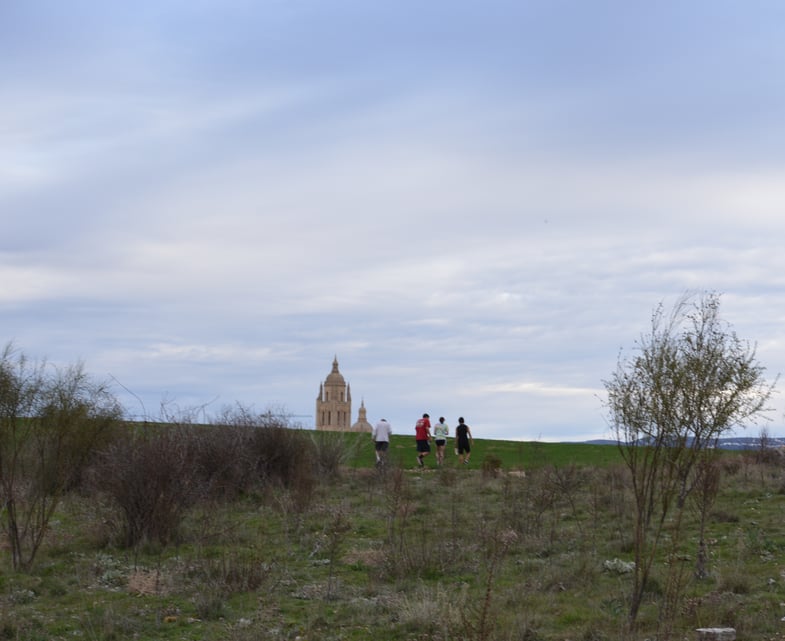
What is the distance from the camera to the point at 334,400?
151 metres

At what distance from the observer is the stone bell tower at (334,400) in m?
149

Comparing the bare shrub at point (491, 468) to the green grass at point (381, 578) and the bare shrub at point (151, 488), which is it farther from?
the bare shrub at point (151, 488)

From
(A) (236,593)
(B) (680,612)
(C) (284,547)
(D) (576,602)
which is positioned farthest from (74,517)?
(B) (680,612)

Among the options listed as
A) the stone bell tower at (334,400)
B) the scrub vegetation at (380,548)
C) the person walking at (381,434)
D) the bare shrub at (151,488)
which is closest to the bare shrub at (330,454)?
the person walking at (381,434)

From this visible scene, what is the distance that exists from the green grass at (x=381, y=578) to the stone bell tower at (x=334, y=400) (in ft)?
430

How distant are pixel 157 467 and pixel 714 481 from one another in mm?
7988

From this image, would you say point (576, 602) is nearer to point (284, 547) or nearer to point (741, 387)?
point (741, 387)

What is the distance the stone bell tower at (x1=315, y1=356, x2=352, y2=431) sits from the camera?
A: 149m

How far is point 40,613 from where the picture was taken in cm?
1031

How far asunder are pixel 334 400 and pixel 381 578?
459 feet

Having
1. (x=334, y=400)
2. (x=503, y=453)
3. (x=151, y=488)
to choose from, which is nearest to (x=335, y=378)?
(x=334, y=400)

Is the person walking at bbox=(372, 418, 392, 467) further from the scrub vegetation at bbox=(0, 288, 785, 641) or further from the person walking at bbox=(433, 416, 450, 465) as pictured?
the scrub vegetation at bbox=(0, 288, 785, 641)


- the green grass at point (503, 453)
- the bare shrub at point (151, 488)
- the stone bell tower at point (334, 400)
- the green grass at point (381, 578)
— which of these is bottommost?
the green grass at point (381, 578)

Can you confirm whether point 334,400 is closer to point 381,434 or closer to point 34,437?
point 381,434
